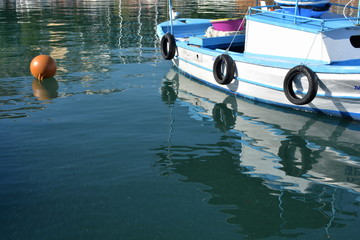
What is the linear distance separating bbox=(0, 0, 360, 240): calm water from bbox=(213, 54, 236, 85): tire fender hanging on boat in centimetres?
68

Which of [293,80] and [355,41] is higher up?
[355,41]

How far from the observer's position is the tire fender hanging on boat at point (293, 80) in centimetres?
1102

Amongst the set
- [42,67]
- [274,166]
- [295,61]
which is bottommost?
[274,166]

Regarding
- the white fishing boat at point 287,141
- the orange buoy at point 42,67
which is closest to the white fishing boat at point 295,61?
the white fishing boat at point 287,141

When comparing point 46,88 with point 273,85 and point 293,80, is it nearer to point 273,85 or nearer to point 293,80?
point 273,85

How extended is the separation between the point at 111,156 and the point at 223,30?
8344mm

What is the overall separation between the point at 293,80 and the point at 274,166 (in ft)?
11.0

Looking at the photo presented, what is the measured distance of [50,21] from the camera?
3484 cm

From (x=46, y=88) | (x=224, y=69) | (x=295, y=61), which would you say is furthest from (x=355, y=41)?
(x=46, y=88)

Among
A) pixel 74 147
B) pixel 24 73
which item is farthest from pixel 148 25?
pixel 74 147

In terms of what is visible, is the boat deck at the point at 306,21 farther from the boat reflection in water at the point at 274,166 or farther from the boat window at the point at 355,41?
the boat reflection in water at the point at 274,166

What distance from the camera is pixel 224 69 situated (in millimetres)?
14078

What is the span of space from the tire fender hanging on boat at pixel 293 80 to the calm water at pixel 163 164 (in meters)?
0.64

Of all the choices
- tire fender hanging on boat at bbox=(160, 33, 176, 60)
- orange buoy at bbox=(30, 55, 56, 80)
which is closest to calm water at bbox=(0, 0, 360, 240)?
orange buoy at bbox=(30, 55, 56, 80)
